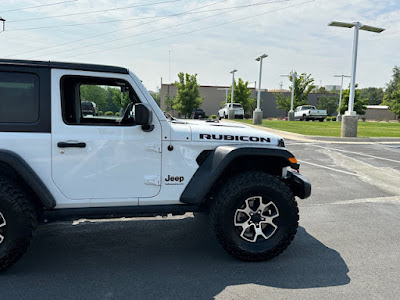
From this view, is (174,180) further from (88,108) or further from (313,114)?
(313,114)

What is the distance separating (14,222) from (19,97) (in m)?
1.14

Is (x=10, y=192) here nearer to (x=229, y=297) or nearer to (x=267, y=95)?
(x=229, y=297)

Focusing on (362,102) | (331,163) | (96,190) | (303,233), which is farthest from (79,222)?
(362,102)

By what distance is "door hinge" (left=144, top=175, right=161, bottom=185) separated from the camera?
3577 millimetres

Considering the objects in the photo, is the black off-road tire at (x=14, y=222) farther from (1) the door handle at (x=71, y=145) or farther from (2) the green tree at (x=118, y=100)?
(2) the green tree at (x=118, y=100)

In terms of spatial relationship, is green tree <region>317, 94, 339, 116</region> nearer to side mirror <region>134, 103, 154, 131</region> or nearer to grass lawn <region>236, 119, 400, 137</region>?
grass lawn <region>236, 119, 400, 137</region>

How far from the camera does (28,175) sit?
10.5 ft

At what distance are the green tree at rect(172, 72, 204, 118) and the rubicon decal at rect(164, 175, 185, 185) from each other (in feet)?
155

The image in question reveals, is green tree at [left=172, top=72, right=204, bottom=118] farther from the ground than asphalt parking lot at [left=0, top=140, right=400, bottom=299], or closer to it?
farther from the ground

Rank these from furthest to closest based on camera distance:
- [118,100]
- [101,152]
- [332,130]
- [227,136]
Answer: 1. [332,130]
2. [118,100]
3. [227,136]
4. [101,152]

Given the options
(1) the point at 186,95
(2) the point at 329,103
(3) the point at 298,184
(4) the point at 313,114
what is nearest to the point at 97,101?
(3) the point at 298,184

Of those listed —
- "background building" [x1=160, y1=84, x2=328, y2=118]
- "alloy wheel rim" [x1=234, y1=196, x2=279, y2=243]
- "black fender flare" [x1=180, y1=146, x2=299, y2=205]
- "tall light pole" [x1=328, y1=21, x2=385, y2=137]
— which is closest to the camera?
"black fender flare" [x1=180, y1=146, x2=299, y2=205]

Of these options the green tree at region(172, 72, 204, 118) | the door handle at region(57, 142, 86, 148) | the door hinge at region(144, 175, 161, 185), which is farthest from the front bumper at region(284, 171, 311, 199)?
the green tree at region(172, 72, 204, 118)

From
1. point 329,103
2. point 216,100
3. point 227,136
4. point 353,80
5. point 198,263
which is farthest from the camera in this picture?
point 216,100
